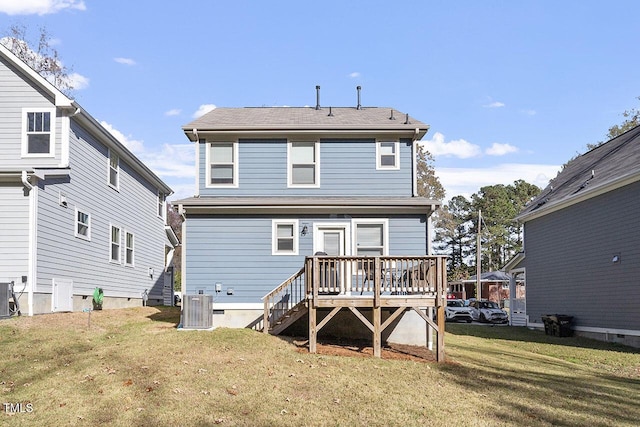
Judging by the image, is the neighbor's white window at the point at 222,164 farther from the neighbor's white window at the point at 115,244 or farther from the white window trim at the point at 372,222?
the neighbor's white window at the point at 115,244

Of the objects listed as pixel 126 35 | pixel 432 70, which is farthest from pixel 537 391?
pixel 126 35

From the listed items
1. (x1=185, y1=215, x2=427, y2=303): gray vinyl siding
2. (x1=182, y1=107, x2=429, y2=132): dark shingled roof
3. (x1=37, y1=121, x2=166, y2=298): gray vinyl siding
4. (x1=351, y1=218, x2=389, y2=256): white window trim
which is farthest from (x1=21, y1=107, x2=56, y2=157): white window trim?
(x1=351, y1=218, x2=389, y2=256): white window trim

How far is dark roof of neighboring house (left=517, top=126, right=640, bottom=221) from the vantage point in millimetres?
18594

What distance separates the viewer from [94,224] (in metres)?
20.0

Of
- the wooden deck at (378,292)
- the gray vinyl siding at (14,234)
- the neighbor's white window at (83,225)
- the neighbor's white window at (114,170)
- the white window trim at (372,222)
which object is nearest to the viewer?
the wooden deck at (378,292)

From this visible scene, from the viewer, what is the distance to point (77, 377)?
10094mm

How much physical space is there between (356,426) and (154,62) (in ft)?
52.1

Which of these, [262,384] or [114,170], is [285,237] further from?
[114,170]

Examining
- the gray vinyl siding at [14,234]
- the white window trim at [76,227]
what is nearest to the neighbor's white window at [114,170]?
the white window trim at [76,227]

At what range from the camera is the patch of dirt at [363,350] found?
43.8 ft

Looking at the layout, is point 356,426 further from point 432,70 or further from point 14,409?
point 432,70

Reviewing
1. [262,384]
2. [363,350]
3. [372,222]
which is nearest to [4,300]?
[262,384]

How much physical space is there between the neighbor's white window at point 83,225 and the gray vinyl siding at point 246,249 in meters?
4.25

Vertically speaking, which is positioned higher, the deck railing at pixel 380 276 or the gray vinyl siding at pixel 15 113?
the gray vinyl siding at pixel 15 113
